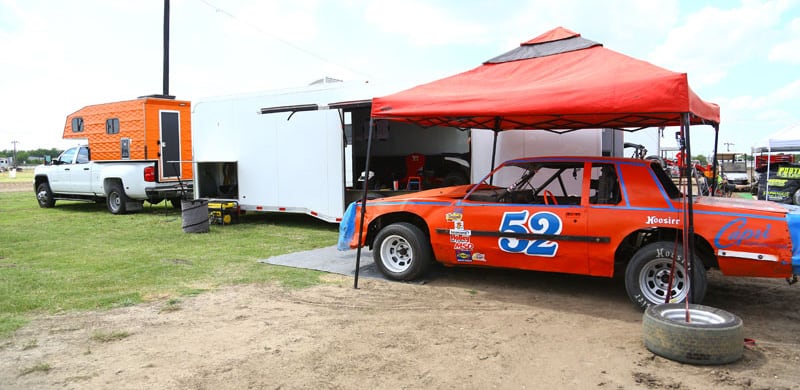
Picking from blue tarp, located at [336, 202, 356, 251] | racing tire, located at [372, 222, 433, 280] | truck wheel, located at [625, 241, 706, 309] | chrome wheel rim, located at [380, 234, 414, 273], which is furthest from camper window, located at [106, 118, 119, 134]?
truck wheel, located at [625, 241, 706, 309]

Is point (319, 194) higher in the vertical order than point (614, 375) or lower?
higher

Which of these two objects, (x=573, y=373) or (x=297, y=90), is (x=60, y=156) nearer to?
(x=297, y=90)

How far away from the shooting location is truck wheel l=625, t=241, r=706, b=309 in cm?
515

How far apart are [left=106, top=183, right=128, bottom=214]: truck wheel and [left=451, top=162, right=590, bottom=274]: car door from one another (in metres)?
11.2

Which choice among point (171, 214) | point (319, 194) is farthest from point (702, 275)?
point (171, 214)

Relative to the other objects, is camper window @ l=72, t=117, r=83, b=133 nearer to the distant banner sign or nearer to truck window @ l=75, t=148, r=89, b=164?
truck window @ l=75, t=148, r=89, b=164

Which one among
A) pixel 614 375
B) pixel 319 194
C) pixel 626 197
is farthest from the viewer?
pixel 319 194

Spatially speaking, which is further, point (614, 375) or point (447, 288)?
point (447, 288)

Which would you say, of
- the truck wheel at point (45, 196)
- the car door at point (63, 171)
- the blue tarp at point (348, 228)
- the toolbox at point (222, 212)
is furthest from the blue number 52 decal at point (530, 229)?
the truck wheel at point (45, 196)

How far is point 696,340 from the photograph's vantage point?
13.1 ft

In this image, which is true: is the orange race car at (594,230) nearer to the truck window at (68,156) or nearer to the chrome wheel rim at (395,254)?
the chrome wheel rim at (395,254)

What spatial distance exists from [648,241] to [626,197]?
1.82 ft

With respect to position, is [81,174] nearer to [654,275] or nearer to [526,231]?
[526,231]

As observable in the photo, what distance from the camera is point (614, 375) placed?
3840 millimetres
